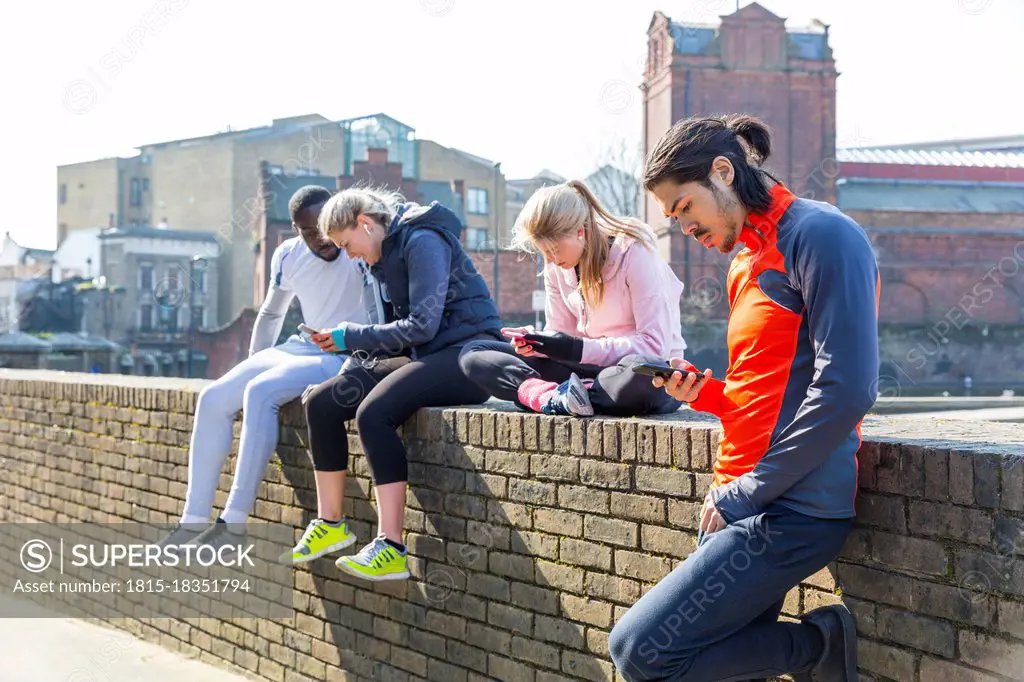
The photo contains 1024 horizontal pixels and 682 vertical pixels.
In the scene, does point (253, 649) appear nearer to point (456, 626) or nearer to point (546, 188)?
point (456, 626)

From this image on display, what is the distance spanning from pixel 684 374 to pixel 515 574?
1.78 metres

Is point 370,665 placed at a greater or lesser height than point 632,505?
lesser

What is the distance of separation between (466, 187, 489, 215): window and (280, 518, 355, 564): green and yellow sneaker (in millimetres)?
50193

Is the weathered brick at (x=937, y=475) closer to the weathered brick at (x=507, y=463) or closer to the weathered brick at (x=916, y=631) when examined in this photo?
the weathered brick at (x=916, y=631)

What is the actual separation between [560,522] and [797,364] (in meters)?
1.73

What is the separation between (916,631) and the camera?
9.77ft

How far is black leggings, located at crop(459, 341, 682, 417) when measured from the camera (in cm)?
409

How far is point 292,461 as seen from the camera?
5961 millimetres

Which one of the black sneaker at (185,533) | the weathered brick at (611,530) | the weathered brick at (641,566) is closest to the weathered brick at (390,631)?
the black sneaker at (185,533)

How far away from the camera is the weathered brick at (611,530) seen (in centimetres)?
399

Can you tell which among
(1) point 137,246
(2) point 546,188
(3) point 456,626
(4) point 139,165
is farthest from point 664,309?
(4) point 139,165

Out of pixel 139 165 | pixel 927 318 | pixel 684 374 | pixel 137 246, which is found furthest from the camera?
pixel 139 165

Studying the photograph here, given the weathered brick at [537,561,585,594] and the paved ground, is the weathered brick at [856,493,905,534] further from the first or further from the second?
the paved ground

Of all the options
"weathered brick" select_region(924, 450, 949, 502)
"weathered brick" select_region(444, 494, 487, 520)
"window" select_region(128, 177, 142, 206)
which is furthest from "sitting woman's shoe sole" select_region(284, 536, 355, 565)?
"window" select_region(128, 177, 142, 206)
